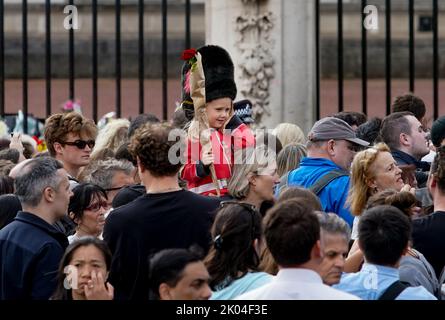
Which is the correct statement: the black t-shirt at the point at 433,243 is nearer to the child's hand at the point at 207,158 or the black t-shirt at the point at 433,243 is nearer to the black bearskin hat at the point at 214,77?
the child's hand at the point at 207,158

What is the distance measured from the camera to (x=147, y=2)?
2912cm

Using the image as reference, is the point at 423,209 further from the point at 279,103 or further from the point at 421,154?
the point at 279,103

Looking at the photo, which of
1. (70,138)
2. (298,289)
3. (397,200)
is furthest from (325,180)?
(298,289)

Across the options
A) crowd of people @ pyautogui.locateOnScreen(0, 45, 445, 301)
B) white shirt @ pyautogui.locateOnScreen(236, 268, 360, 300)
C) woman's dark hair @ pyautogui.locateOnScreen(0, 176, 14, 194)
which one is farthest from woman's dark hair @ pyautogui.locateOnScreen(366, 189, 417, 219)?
woman's dark hair @ pyautogui.locateOnScreen(0, 176, 14, 194)

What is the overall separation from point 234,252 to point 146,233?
0.61 metres

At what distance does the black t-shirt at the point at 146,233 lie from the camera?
7766 millimetres

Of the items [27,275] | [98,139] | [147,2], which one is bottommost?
[27,275]

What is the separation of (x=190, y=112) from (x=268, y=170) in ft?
3.34

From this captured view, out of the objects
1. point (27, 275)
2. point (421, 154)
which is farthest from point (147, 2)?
point (27, 275)

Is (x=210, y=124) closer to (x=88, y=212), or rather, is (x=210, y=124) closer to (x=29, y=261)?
(x=88, y=212)

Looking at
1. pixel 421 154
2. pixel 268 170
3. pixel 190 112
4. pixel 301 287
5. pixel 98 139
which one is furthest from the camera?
pixel 98 139

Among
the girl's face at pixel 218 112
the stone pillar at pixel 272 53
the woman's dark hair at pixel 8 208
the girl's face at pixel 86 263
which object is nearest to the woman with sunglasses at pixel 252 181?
the girl's face at pixel 218 112

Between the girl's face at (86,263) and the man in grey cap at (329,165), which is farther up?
the man in grey cap at (329,165)

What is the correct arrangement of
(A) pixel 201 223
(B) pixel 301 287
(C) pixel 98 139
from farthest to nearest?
1. (C) pixel 98 139
2. (A) pixel 201 223
3. (B) pixel 301 287
